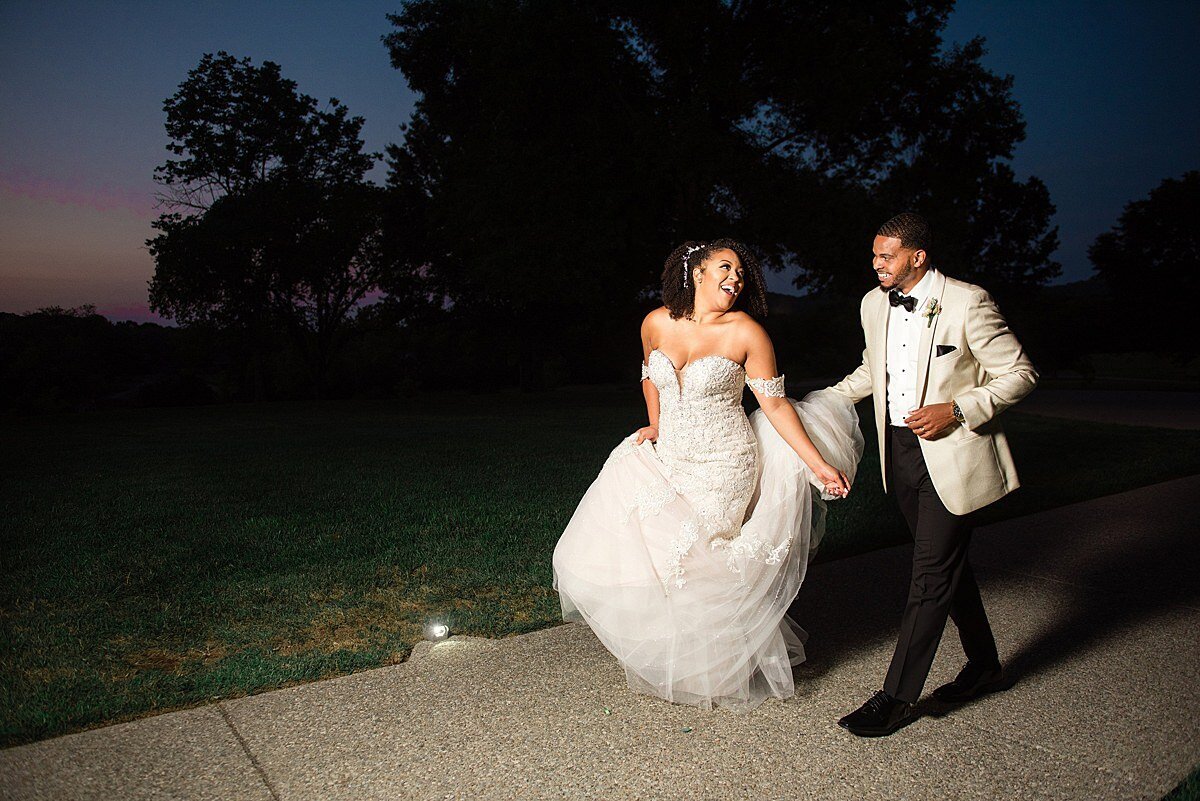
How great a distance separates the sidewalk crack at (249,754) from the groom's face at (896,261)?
3.17 m

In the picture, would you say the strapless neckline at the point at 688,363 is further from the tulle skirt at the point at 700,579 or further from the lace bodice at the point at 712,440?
the tulle skirt at the point at 700,579

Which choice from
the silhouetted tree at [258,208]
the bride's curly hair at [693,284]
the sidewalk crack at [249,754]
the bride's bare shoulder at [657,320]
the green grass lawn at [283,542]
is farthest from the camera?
the silhouetted tree at [258,208]

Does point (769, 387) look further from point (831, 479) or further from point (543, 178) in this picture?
point (543, 178)

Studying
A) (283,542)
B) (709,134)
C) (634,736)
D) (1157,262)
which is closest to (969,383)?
(634,736)

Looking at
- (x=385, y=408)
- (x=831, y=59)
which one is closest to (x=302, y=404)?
(x=385, y=408)

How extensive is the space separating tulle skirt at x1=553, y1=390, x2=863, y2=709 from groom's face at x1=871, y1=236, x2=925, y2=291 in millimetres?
810

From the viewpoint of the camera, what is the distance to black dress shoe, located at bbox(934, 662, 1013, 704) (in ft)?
12.2

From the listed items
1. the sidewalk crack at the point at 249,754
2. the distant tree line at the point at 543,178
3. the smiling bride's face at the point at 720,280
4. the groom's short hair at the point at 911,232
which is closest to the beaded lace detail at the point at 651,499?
the smiling bride's face at the point at 720,280

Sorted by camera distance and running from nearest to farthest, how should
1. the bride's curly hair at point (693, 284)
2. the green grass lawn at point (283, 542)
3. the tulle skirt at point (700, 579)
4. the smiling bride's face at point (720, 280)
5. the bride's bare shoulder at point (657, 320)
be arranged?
the tulle skirt at point (700, 579) → the smiling bride's face at point (720, 280) → the bride's curly hair at point (693, 284) → the bride's bare shoulder at point (657, 320) → the green grass lawn at point (283, 542)

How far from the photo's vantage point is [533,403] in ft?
81.5

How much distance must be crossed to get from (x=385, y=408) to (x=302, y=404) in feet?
14.0

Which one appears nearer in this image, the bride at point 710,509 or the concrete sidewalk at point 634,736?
the concrete sidewalk at point 634,736

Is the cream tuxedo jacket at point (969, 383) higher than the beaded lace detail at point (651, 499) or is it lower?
higher

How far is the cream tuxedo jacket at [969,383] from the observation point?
3330 millimetres
